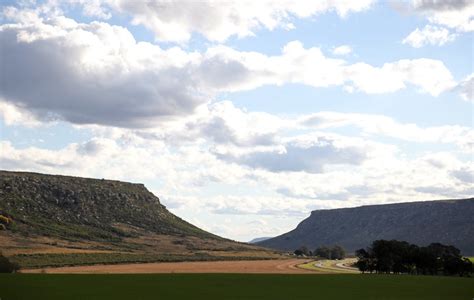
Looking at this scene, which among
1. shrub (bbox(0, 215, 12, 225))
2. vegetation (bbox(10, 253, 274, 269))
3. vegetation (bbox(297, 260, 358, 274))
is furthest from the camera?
shrub (bbox(0, 215, 12, 225))

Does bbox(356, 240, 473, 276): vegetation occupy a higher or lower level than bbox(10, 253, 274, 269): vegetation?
higher

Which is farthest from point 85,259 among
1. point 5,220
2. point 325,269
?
point 325,269

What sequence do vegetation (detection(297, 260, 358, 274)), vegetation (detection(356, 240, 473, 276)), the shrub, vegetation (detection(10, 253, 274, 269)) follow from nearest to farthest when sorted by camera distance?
1. vegetation (detection(297, 260, 358, 274))
2. vegetation (detection(10, 253, 274, 269))
3. vegetation (detection(356, 240, 473, 276))
4. the shrub

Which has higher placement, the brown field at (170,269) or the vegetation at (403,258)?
the vegetation at (403,258)

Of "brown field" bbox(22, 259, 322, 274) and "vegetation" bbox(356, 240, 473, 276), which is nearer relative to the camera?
"brown field" bbox(22, 259, 322, 274)

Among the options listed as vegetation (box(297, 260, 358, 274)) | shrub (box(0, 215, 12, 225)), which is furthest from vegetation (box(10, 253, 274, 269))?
shrub (box(0, 215, 12, 225))
